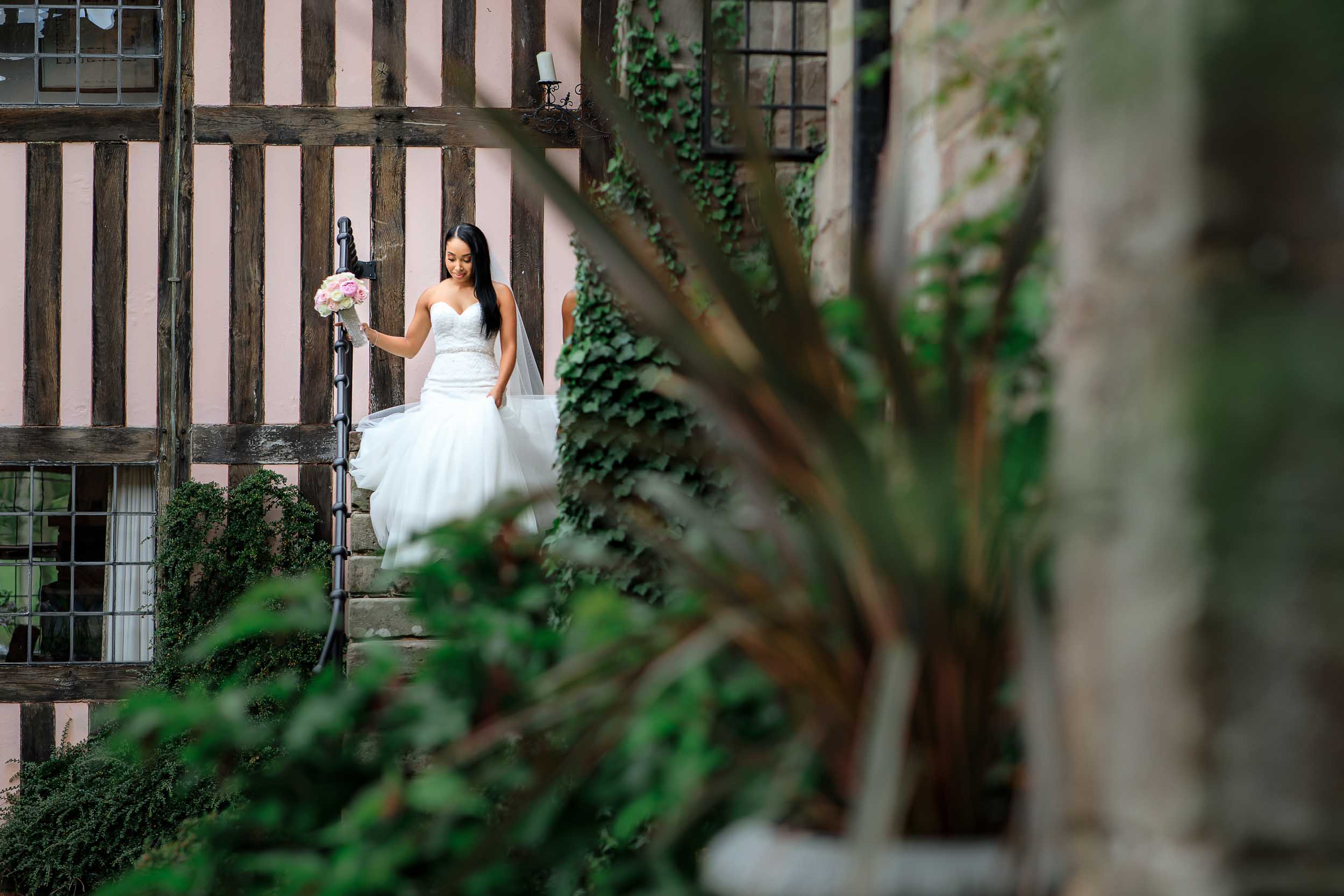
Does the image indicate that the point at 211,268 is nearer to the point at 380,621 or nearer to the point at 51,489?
the point at 51,489

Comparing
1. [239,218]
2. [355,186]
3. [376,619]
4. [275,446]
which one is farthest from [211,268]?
[376,619]

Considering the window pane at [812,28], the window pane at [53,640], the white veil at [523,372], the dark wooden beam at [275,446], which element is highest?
the window pane at [812,28]

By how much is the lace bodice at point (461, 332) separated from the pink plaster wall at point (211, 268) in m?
1.64

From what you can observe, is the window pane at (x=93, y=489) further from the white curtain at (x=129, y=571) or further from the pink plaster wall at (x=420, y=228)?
the pink plaster wall at (x=420, y=228)

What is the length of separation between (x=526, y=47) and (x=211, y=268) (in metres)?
2.21

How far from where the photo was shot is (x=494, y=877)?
1.15 meters

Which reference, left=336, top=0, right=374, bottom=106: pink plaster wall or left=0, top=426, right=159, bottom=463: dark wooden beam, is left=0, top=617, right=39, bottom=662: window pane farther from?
left=336, top=0, right=374, bottom=106: pink plaster wall

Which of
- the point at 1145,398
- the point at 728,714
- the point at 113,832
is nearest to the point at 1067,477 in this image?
the point at 1145,398

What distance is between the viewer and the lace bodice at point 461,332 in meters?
5.49

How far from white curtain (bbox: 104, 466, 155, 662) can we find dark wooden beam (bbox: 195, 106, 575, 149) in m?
2.01

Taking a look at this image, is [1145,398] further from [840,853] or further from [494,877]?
[494,877]

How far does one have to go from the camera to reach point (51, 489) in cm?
652

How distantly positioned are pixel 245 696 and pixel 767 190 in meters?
0.79

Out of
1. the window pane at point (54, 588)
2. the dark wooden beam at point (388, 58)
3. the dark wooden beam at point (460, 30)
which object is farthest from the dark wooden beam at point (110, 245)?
the dark wooden beam at point (460, 30)
